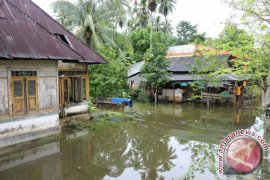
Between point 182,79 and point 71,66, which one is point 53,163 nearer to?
point 71,66

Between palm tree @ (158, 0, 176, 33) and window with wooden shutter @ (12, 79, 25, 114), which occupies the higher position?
palm tree @ (158, 0, 176, 33)

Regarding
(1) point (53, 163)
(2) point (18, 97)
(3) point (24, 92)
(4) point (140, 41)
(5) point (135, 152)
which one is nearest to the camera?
(1) point (53, 163)

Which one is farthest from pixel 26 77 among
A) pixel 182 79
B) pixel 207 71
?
pixel 182 79

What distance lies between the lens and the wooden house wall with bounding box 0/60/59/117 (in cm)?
941

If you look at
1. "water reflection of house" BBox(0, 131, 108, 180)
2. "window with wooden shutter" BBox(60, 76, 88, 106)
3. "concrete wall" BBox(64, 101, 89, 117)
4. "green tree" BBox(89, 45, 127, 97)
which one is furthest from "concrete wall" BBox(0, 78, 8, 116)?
"green tree" BBox(89, 45, 127, 97)

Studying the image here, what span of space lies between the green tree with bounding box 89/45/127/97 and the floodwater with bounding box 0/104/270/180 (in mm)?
3882

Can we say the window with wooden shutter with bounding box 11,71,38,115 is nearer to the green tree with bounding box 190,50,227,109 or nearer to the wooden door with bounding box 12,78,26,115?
the wooden door with bounding box 12,78,26,115

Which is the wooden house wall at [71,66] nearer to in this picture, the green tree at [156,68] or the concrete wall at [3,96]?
the concrete wall at [3,96]

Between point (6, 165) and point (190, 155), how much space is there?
19.4 ft

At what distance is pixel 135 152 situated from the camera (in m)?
9.15

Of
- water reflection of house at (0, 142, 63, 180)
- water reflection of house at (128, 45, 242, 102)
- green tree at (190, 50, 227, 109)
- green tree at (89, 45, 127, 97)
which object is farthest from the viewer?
water reflection of house at (128, 45, 242, 102)

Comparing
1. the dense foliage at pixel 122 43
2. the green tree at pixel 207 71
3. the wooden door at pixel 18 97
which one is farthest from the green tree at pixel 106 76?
the wooden door at pixel 18 97

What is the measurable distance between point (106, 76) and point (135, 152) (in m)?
9.30

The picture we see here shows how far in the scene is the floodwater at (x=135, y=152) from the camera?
7.21 metres
